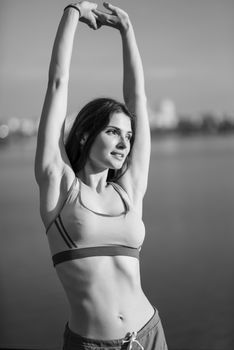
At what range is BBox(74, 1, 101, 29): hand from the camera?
1393mm

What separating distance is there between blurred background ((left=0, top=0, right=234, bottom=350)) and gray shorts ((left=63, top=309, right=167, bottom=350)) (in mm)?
2102

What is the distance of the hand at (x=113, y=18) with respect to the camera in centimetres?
145

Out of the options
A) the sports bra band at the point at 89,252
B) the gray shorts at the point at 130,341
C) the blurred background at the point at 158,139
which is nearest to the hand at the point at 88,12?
the sports bra band at the point at 89,252

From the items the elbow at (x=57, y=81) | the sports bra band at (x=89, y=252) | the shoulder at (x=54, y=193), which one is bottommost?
the sports bra band at (x=89, y=252)

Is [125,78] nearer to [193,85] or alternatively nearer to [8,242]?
[193,85]

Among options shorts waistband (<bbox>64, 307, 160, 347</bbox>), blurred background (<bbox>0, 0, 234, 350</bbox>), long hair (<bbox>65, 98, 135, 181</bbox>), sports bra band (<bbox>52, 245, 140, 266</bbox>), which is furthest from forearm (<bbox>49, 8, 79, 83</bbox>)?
blurred background (<bbox>0, 0, 234, 350</bbox>)

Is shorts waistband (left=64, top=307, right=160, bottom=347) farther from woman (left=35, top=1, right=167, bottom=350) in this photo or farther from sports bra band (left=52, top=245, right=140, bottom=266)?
sports bra band (left=52, top=245, right=140, bottom=266)

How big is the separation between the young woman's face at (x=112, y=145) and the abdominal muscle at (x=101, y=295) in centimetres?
24

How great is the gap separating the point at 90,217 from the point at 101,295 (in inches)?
7.8

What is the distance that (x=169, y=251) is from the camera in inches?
149

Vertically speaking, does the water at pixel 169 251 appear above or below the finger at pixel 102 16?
below

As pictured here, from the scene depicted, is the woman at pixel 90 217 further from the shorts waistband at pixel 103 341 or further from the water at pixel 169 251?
the water at pixel 169 251

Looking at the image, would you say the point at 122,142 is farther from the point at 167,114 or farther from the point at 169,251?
the point at 169,251

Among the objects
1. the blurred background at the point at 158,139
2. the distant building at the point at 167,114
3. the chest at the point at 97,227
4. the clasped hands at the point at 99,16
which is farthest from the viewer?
the distant building at the point at 167,114
